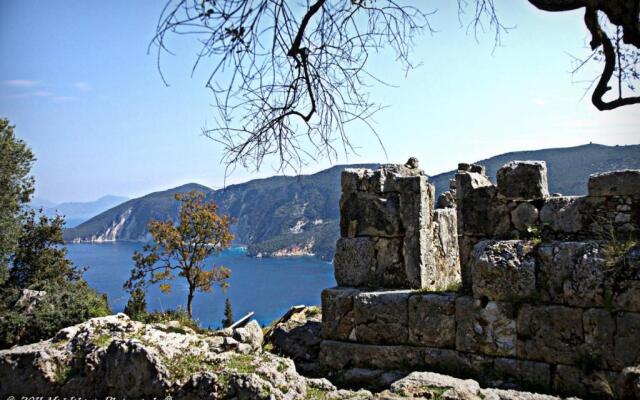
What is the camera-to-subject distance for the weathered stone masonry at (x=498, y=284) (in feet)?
22.0

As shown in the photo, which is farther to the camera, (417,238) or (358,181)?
(358,181)

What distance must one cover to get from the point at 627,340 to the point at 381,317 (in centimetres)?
334

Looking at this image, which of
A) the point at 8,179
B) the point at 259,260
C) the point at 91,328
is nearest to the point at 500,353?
the point at 91,328

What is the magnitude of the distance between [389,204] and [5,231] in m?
20.4

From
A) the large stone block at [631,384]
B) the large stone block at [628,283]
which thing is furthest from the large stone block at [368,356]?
the large stone block at [631,384]

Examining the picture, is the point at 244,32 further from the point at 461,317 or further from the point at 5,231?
the point at 5,231

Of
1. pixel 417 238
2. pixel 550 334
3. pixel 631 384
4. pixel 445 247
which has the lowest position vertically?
pixel 550 334

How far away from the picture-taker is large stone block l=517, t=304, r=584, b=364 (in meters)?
6.85

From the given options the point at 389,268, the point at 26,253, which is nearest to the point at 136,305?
the point at 26,253

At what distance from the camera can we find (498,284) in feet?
24.3

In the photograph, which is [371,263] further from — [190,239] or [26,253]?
[26,253]

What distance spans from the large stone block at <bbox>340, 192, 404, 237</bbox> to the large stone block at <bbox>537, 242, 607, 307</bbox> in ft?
8.30

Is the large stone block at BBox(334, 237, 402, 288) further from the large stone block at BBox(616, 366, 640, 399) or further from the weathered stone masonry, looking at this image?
the large stone block at BBox(616, 366, 640, 399)

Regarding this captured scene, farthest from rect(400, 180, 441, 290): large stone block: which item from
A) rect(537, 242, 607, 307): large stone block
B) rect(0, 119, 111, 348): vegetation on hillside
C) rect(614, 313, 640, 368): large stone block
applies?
rect(0, 119, 111, 348): vegetation on hillside
